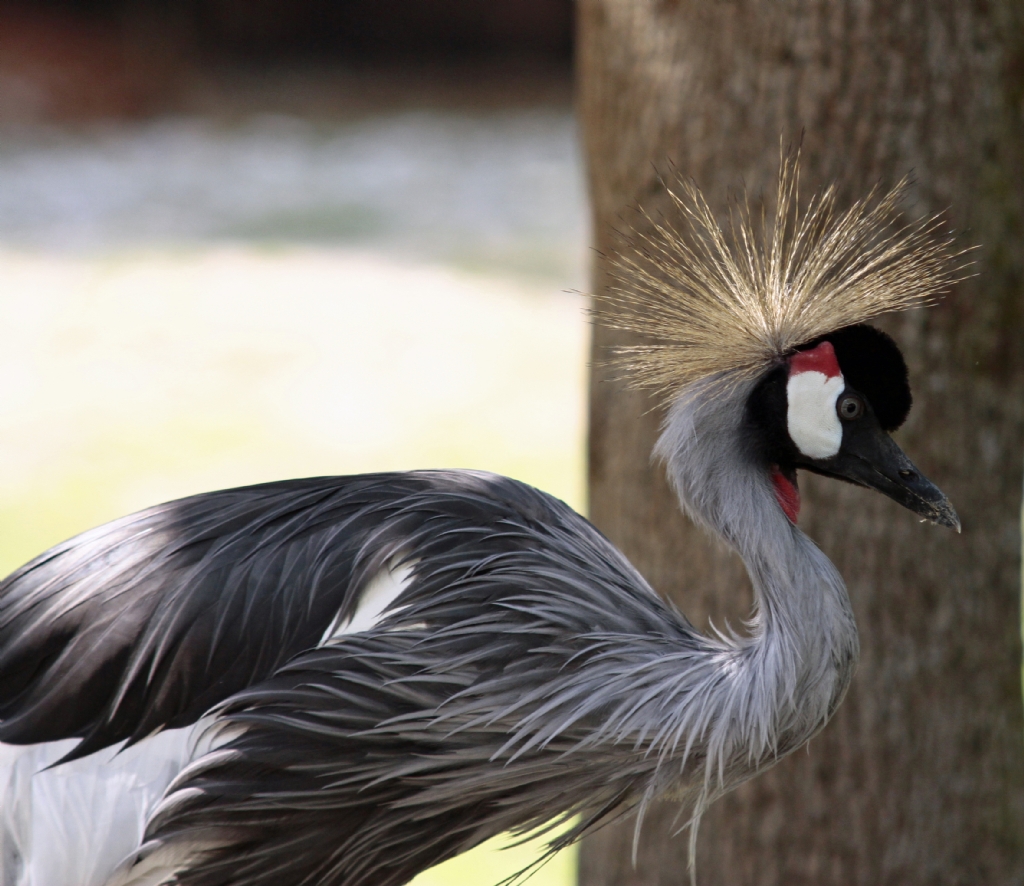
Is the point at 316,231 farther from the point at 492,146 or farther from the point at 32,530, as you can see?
the point at 32,530

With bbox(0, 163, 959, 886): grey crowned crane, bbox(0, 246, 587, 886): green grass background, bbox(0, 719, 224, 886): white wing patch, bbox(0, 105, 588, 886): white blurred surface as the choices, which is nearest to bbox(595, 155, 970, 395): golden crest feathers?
bbox(0, 163, 959, 886): grey crowned crane

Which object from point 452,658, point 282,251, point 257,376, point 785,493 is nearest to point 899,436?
point 785,493

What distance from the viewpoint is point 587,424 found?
1.93m

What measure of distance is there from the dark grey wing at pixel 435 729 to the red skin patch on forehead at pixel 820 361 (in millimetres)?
Answer: 323

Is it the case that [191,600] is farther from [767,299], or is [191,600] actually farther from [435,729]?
[767,299]

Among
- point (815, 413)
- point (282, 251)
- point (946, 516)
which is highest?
point (282, 251)

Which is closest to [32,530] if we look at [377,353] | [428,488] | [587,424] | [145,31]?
[377,353]

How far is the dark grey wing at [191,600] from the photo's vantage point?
1345 mm

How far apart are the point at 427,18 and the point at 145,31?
232 centimetres

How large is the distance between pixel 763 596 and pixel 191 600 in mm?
620

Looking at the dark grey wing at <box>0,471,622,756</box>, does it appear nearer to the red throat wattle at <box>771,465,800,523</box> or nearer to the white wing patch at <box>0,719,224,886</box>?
the white wing patch at <box>0,719,224,886</box>

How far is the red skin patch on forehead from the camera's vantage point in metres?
→ 1.30

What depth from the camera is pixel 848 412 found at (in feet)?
4.31

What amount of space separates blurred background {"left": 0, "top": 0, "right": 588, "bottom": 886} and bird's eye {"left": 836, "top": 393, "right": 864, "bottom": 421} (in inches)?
54.2
